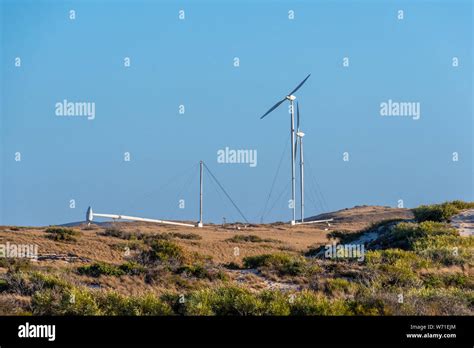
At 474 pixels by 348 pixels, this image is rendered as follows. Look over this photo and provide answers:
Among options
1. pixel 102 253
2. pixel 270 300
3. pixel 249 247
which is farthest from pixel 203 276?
pixel 249 247

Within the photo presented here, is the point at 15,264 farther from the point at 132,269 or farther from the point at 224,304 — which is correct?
the point at 224,304

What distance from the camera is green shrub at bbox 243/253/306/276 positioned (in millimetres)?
31805

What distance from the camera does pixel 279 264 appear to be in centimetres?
3309

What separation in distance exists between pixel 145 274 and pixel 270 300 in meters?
9.28

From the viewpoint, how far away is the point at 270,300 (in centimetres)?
2177

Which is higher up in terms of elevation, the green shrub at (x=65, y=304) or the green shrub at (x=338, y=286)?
the green shrub at (x=338, y=286)

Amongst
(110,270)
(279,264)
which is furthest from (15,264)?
(279,264)

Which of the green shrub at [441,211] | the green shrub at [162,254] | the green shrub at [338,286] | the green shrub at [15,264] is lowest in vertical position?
the green shrub at [338,286]

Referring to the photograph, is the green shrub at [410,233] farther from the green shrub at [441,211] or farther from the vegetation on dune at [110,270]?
the vegetation on dune at [110,270]

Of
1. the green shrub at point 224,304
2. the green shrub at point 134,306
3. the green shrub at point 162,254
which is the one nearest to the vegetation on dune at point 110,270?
the green shrub at point 162,254

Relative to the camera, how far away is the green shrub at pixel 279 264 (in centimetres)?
3180
